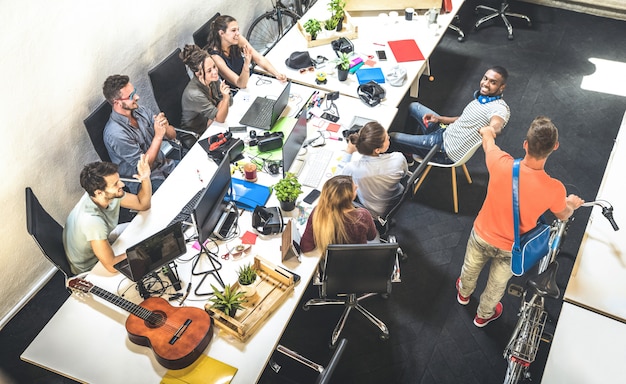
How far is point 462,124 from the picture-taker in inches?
156

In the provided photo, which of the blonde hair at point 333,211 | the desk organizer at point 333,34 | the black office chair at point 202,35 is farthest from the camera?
the desk organizer at point 333,34

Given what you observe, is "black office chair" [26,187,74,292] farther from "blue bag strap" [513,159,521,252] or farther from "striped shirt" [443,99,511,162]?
"striped shirt" [443,99,511,162]

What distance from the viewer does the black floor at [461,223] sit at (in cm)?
352

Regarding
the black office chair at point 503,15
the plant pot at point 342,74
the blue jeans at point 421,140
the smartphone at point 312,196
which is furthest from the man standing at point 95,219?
the black office chair at point 503,15

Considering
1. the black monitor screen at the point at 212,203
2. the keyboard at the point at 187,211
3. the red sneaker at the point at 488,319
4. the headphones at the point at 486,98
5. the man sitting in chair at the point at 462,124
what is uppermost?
the black monitor screen at the point at 212,203

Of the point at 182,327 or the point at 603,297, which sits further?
the point at 603,297

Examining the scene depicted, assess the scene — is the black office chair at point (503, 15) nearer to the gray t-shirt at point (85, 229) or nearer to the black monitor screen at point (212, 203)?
the black monitor screen at point (212, 203)

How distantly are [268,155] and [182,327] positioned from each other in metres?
1.50

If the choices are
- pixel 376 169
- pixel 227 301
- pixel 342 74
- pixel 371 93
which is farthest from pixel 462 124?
pixel 227 301

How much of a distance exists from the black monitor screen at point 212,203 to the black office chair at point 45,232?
0.93 meters

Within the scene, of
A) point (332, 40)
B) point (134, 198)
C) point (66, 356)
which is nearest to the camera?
point (66, 356)

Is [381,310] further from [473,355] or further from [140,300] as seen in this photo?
[140,300]

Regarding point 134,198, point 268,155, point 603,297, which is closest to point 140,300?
point 134,198

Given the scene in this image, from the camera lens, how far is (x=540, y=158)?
112 inches
